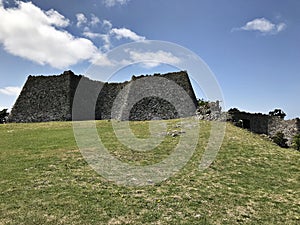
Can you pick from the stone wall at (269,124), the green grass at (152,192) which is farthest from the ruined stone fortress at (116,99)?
the green grass at (152,192)

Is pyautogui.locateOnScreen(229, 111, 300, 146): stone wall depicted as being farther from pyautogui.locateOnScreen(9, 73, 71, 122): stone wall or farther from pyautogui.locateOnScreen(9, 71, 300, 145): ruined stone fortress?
pyautogui.locateOnScreen(9, 73, 71, 122): stone wall

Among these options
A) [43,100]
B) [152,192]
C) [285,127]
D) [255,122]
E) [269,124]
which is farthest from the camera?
[43,100]

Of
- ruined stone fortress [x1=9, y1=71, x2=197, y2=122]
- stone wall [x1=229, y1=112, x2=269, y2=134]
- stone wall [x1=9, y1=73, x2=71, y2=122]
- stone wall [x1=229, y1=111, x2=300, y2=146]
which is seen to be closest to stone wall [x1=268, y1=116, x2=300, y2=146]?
stone wall [x1=229, y1=111, x2=300, y2=146]

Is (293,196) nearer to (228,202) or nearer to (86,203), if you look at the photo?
(228,202)

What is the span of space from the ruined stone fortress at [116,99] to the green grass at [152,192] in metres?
22.3

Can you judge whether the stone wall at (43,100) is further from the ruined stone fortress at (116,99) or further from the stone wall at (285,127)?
the stone wall at (285,127)

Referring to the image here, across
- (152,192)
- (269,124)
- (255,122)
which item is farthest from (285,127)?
(152,192)

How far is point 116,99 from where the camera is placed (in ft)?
144

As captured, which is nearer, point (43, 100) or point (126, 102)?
point (126, 102)

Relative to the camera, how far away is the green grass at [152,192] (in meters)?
7.48

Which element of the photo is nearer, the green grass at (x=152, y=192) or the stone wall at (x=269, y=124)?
the green grass at (x=152, y=192)

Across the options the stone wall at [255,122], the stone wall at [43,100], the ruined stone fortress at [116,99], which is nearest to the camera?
the stone wall at [255,122]

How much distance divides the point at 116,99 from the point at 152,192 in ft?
116

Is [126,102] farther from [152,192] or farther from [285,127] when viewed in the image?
[152,192]
